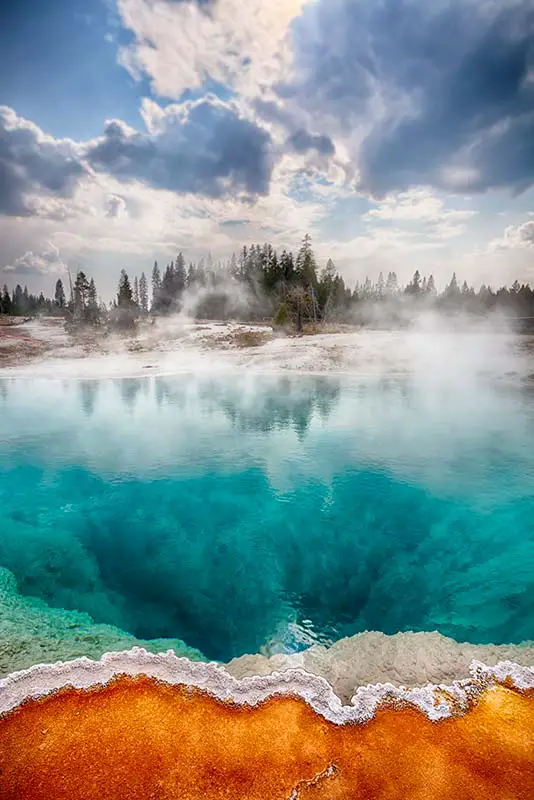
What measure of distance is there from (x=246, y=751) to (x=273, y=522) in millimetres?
6639

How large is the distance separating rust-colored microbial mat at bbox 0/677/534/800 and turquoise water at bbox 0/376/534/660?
2.62m

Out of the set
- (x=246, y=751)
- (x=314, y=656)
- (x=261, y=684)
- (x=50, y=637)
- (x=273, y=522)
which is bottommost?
(x=273, y=522)

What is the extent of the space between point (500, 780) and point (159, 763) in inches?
126

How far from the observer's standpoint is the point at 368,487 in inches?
498

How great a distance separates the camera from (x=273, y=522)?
10.9 meters

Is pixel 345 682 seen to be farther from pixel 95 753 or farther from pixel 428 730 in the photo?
pixel 95 753

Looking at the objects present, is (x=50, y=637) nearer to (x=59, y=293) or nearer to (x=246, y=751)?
(x=246, y=751)

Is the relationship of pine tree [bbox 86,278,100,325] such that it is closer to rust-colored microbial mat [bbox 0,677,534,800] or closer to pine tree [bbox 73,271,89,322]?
pine tree [bbox 73,271,89,322]

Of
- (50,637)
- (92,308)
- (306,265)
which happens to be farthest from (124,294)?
(50,637)

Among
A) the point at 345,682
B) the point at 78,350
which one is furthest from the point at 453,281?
the point at 345,682

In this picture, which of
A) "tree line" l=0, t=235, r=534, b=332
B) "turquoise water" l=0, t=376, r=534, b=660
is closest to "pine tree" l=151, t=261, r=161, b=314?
"tree line" l=0, t=235, r=534, b=332

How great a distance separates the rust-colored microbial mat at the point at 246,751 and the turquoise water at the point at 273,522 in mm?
2620

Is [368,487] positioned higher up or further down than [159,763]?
further down

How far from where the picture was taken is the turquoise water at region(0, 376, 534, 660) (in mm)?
8117
